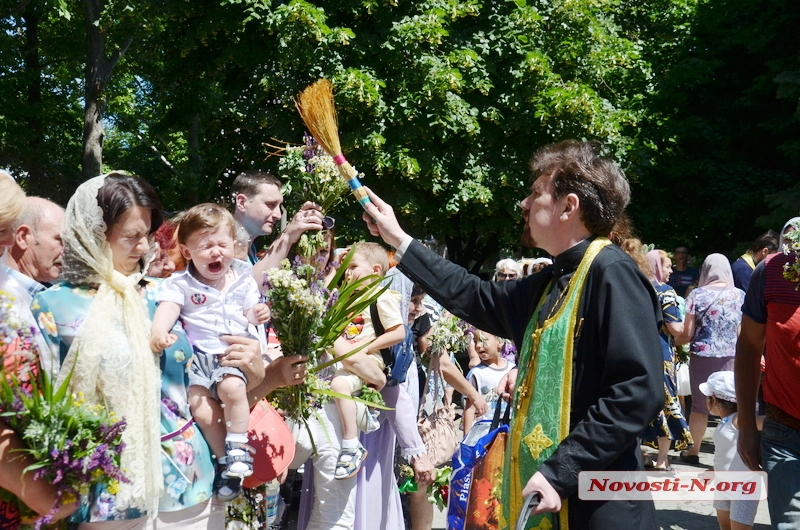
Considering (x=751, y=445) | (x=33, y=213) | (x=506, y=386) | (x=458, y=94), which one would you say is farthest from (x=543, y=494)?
(x=458, y=94)

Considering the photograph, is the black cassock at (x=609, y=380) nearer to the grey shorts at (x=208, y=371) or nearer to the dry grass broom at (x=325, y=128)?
the dry grass broom at (x=325, y=128)

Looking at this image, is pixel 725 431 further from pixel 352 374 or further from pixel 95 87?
pixel 95 87

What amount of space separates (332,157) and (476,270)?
1556cm

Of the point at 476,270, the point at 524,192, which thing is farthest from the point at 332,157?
the point at 476,270

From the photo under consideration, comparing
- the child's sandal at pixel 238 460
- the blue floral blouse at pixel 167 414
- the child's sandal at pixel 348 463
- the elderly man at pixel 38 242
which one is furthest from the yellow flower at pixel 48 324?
the child's sandal at pixel 348 463

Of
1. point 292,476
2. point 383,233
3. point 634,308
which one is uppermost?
point 383,233

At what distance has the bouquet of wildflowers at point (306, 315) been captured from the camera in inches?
127

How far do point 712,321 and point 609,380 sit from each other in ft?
19.3

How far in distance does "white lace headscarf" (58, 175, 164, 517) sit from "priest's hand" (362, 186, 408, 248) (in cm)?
94

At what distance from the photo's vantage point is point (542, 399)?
272 centimetres

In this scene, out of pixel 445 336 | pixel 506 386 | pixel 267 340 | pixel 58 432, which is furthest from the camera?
pixel 445 336

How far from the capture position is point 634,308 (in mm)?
2613

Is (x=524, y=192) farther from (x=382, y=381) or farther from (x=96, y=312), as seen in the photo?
(x=96, y=312)

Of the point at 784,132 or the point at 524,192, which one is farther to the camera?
the point at 784,132
